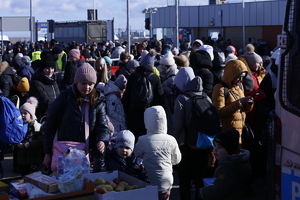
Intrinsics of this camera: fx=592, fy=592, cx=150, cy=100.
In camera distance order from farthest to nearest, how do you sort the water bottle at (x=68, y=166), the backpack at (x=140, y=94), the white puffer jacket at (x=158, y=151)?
the backpack at (x=140, y=94) → the white puffer jacket at (x=158, y=151) → the water bottle at (x=68, y=166)

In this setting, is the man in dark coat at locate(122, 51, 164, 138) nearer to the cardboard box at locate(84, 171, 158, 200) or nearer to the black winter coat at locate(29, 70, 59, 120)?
the black winter coat at locate(29, 70, 59, 120)

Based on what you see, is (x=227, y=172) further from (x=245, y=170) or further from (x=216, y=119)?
(x=216, y=119)

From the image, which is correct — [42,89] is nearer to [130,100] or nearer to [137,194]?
[130,100]

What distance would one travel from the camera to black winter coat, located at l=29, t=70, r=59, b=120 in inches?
383

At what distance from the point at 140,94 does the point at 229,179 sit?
141 inches

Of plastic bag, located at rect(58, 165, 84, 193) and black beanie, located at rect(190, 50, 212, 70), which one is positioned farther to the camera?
black beanie, located at rect(190, 50, 212, 70)

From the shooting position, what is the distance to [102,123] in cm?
632

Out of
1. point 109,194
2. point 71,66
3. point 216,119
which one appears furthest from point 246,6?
point 109,194

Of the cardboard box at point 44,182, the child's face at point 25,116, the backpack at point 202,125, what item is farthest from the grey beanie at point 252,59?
the cardboard box at point 44,182

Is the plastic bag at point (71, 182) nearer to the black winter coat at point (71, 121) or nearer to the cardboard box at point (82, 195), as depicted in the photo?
the cardboard box at point (82, 195)

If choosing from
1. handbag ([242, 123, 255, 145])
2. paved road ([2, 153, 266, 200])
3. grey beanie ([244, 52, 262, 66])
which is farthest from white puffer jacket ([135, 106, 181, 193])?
grey beanie ([244, 52, 262, 66])

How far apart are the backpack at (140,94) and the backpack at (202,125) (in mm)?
1702

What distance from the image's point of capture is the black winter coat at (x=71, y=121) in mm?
6203

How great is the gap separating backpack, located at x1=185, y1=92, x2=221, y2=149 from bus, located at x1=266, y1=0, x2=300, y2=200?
98.2 inches
